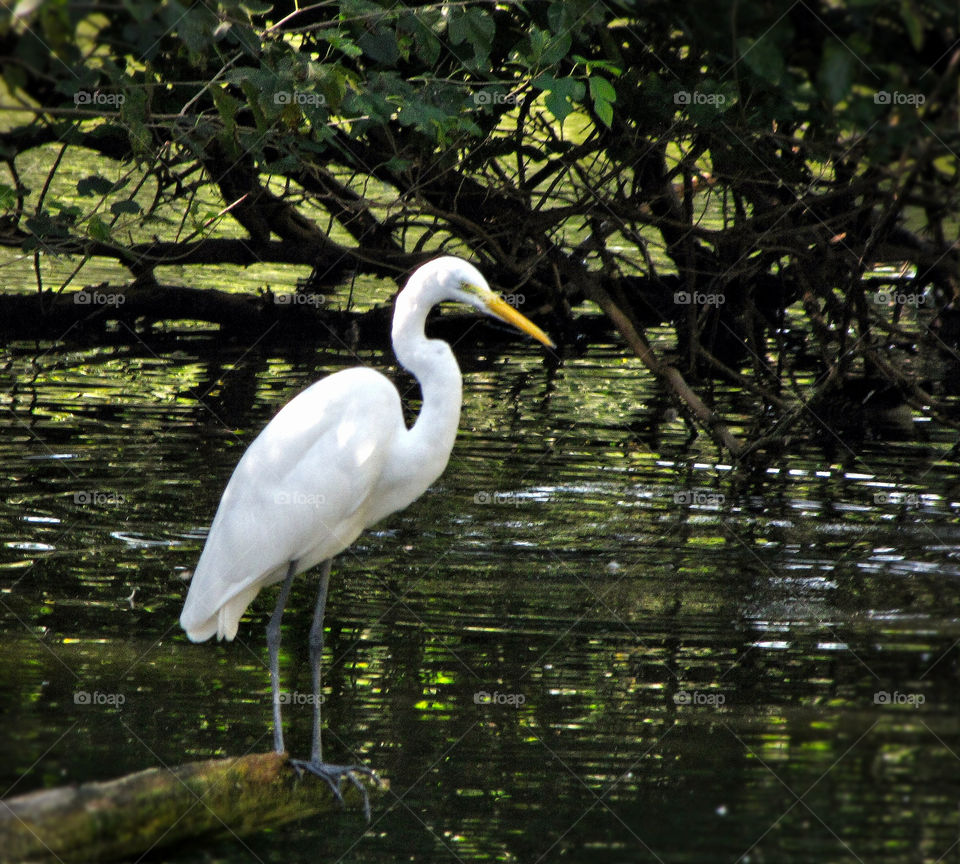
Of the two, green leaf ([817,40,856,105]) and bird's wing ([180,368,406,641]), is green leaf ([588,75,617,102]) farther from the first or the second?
green leaf ([817,40,856,105])

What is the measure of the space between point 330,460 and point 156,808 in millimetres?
1531

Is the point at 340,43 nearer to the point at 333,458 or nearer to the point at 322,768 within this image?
the point at 333,458

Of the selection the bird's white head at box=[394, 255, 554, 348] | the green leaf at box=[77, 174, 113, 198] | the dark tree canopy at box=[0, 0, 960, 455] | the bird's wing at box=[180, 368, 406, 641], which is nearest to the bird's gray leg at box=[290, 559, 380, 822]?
the bird's wing at box=[180, 368, 406, 641]

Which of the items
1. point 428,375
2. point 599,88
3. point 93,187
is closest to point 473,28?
point 599,88

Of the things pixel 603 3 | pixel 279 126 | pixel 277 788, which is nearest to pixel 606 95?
pixel 603 3

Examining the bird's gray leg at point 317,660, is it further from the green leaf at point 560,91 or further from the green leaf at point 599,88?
the green leaf at point 599,88

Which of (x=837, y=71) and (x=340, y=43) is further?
(x=340, y=43)

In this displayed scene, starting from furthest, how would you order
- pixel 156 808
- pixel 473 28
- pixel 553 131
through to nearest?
pixel 553 131
pixel 473 28
pixel 156 808

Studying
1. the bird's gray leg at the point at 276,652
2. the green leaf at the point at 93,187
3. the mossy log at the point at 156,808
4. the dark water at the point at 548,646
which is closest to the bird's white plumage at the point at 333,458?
the bird's gray leg at the point at 276,652

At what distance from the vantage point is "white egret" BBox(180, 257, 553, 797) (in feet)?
15.7

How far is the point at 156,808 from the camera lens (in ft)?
12.0

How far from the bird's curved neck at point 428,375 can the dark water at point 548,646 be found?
111cm

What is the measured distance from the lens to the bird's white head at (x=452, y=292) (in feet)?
15.4

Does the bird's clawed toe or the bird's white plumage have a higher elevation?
the bird's white plumage
